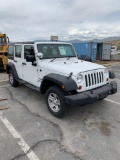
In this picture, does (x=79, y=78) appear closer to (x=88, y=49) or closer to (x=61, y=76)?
(x=61, y=76)

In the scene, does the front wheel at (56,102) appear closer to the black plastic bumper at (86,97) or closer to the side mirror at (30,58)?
the black plastic bumper at (86,97)

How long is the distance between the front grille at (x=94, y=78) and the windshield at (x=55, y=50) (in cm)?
154

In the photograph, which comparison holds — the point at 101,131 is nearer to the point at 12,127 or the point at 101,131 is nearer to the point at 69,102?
the point at 69,102

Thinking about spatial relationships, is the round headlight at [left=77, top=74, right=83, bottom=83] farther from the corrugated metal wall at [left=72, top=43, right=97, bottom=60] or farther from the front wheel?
the corrugated metal wall at [left=72, top=43, right=97, bottom=60]

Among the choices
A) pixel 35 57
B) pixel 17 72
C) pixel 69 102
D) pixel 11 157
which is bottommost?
pixel 11 157

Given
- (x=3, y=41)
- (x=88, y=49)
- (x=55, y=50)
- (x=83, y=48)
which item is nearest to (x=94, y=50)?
(x=88, y=49)

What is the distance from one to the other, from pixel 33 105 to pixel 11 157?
2372mm

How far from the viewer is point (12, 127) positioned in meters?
3.80

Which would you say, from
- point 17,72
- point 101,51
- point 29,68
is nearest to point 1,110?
point 29,68

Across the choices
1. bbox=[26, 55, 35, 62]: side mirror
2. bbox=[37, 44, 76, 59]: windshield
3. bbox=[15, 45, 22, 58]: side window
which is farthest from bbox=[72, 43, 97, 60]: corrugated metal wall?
bbox=[26, 55, 35, 62]: side mirror

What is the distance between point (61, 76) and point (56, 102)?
0.74 m

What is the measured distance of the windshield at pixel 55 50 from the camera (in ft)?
16.7

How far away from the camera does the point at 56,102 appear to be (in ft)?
A: 14.0

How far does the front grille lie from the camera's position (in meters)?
4.06
